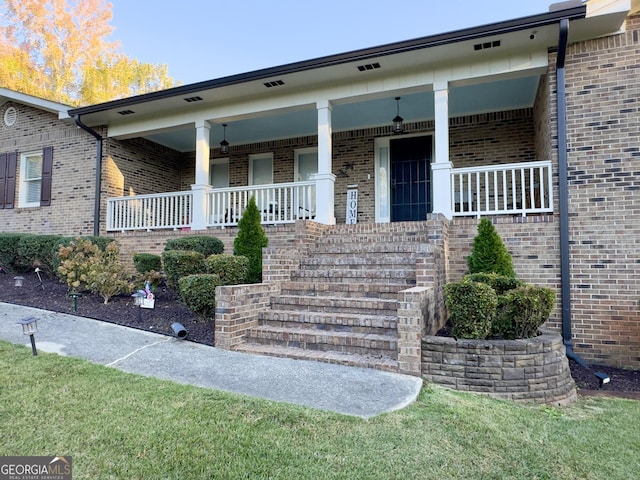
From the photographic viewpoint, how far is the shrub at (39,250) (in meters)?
7.46

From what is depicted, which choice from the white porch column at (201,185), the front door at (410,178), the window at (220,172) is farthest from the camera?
the window at (220,172)

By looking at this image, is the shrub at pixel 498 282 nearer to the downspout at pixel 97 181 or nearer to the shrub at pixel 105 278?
the shrub at pixel 105 278

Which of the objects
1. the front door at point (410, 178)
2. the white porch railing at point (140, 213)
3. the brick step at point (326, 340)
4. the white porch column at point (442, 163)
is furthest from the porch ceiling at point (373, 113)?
the brick step at point (326, 340)

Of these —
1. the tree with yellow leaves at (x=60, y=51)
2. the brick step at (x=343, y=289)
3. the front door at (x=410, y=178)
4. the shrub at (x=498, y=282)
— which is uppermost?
the tree with yellow leaves at (x=60, y=51)

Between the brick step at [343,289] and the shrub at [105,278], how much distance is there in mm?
2638

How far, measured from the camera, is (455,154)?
884cm

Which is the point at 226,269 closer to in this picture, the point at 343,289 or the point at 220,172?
the point at 343,289

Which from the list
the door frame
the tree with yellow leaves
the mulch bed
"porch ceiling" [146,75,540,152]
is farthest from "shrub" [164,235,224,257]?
the tree with yellow leaves

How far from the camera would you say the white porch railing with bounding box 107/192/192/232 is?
8.94m

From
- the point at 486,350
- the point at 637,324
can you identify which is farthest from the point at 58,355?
the point at 637,324

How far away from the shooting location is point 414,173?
932 centimetres

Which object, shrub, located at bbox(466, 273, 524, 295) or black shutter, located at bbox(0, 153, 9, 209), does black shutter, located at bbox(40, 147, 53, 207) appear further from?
shrub, located at bbox(466, 273, 524, 295)

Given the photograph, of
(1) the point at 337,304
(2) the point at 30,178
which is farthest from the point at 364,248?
(2) the point at 30,178

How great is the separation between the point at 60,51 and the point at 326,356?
756 inches
